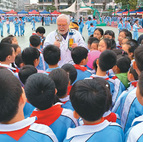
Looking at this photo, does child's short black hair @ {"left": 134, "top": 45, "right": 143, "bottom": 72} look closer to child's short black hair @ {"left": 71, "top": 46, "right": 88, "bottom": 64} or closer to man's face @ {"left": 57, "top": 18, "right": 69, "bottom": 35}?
child's short black hair @ {"left": 71, "top": 46, "right": 88, "bottom": 64}

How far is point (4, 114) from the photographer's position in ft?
2.90

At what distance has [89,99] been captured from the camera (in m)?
0.98

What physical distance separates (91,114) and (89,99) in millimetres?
99

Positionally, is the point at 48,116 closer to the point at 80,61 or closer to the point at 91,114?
the point at 91,114

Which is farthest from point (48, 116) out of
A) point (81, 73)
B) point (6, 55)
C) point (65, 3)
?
point (65, 3)

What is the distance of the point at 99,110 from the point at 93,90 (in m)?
0.13

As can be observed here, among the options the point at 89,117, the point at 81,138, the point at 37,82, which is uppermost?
the point at 37,82

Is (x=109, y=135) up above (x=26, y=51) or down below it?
below

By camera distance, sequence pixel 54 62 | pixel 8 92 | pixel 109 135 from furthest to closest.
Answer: pixel 54 62
pixel 109 135
pixel 8 92

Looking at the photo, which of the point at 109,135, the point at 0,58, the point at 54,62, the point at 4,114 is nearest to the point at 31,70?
the point at 54,62

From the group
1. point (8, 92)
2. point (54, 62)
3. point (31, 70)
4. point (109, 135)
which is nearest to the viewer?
point (8, 92)

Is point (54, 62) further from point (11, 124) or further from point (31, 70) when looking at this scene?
point (11, 124)

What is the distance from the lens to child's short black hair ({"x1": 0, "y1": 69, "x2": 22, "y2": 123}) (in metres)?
0.86

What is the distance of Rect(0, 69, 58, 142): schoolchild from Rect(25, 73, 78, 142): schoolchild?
21 cm
